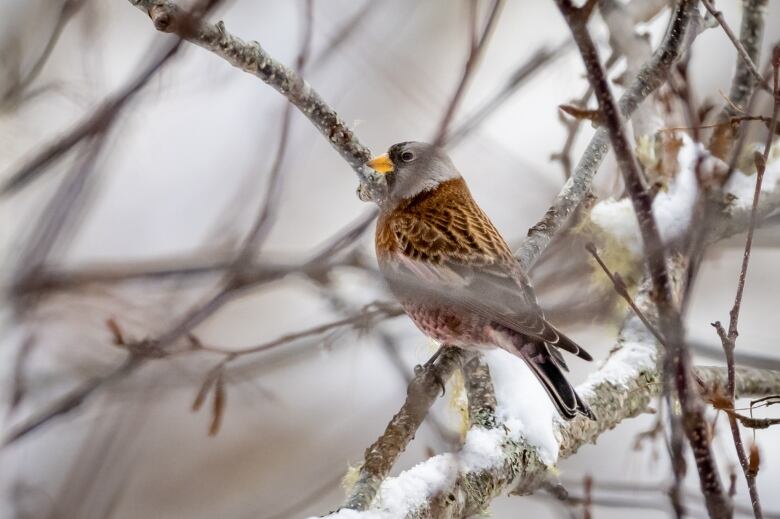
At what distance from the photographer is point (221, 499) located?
4.86 metres

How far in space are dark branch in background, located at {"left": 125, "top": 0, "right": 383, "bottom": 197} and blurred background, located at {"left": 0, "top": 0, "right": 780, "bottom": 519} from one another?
0.09 m

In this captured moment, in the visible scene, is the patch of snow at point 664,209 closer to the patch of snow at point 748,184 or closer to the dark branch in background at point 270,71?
the patch of snow at point 748,184

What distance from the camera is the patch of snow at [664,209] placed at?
328 cm

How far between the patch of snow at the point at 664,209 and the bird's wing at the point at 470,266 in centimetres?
48

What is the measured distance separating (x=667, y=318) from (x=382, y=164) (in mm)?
2332

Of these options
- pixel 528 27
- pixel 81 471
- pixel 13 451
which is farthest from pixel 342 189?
pixel 81 471

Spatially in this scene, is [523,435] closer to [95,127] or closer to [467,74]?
[467,74]

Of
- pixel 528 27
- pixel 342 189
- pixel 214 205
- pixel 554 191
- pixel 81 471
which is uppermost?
pixel 528 27

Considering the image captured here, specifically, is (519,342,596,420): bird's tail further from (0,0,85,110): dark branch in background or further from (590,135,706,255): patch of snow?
(0,0,85,110): dark branch in background

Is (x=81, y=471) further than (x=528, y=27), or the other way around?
(x=528, y=27)

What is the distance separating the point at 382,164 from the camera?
3635mm

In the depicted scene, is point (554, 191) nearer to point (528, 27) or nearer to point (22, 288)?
point (22, 288)

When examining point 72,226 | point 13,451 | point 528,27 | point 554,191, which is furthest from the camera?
point 528,27

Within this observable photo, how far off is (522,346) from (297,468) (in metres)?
2.56
